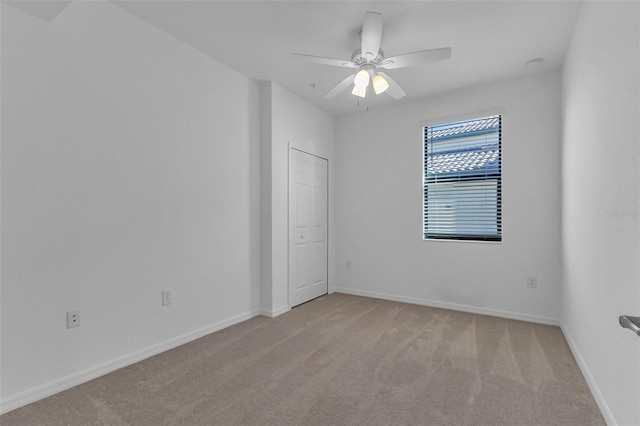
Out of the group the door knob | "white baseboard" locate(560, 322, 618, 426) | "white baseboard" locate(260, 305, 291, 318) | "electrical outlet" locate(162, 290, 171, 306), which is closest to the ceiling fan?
the door knob

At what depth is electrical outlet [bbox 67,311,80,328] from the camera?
212 centimetres

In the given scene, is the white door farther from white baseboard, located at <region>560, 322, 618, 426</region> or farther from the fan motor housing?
white baseboard, located at <region>560, 322, 618, 426</region>

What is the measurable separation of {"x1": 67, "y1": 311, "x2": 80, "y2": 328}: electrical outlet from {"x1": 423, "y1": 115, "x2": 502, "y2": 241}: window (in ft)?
12.2

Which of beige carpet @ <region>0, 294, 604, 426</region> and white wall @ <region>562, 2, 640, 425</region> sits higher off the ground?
white wall @ <region>562, 2, 640, 425</region>

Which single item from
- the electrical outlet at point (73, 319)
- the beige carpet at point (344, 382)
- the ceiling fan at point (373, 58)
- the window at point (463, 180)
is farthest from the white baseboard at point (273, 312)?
the ceiling fan at point (373, 58)

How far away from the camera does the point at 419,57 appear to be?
2416 mm

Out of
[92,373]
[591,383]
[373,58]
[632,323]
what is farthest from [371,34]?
[92,373]

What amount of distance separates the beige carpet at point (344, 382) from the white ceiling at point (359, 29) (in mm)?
2735

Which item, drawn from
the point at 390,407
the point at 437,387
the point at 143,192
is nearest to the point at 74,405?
the point at 143,192

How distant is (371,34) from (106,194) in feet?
7.70

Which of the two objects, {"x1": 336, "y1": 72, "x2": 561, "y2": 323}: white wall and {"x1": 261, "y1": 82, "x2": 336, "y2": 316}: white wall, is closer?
{"x1": 336, "y1": 72, "x2": 561, "y2": 323}: white wall

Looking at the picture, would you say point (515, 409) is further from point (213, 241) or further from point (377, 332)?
point (213, 241)

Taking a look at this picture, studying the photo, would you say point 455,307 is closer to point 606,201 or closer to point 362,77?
point 606,201

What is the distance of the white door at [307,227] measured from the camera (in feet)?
13.2
